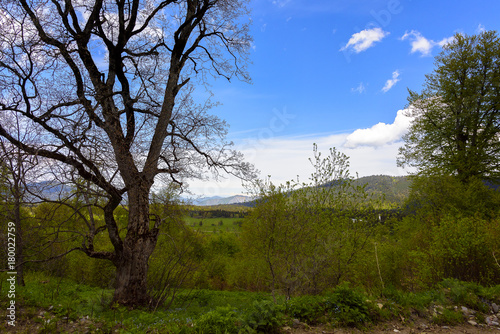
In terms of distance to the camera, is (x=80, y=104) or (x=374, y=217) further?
(x=374, y=217)

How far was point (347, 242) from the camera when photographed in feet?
24.3

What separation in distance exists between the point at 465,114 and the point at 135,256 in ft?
65.2

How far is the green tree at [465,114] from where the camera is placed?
16109 mm

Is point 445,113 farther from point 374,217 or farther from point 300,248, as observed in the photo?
point 300,248

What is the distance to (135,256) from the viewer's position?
263 inches

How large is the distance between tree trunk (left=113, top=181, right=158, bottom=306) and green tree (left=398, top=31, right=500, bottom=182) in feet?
60.5

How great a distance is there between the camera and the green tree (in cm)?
1611

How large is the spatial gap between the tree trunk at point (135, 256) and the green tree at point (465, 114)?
60.5 feet

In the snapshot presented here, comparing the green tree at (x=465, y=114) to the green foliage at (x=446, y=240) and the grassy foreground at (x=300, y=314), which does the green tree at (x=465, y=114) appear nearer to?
the green foliage at (x=446, y=240)

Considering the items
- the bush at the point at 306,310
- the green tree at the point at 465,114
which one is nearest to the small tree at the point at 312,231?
the bush at the point at 306,310

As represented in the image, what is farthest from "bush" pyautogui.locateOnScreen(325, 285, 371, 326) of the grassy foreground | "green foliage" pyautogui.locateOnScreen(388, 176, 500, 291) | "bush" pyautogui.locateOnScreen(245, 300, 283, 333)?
"green foliage" pyautogui.locateOnScreen(388, 176, 500, 291)

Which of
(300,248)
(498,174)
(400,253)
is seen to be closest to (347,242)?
(300,248)

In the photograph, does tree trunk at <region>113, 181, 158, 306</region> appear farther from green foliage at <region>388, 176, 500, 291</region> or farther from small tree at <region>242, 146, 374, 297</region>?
green foliage at <region>388, 176, 500, 291</region>

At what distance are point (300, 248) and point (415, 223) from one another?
1343 centimetres
